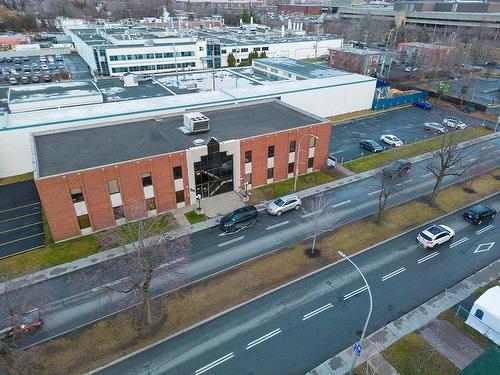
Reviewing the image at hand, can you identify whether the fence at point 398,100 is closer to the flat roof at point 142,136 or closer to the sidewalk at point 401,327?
the flat roof at point 142,136

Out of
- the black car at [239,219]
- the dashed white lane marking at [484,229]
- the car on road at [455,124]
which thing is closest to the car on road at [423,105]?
the car on road at [455,124]

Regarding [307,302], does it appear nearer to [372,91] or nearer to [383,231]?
[383,231]

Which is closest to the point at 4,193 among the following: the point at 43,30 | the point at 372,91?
the point at 372,91

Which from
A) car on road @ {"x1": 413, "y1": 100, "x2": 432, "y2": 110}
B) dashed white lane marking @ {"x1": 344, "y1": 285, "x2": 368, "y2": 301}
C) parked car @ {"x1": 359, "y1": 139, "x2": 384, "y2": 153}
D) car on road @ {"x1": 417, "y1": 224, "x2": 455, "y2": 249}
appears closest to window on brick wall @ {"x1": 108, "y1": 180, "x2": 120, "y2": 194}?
dashed white lane marking @ {"x1": 344, "y1": 285, "x2": 368, "y2": 301}

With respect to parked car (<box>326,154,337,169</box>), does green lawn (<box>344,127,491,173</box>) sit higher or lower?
lower

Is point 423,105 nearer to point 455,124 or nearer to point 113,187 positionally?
point 455,124

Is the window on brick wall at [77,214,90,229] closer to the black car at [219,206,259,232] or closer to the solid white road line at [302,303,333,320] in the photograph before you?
the black car at [219,206,259,232]

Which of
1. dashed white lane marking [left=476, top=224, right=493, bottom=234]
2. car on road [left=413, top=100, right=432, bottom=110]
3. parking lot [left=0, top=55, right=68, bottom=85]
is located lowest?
dashed white lane marking [left=476, top=224, right=493, bottom=234]
